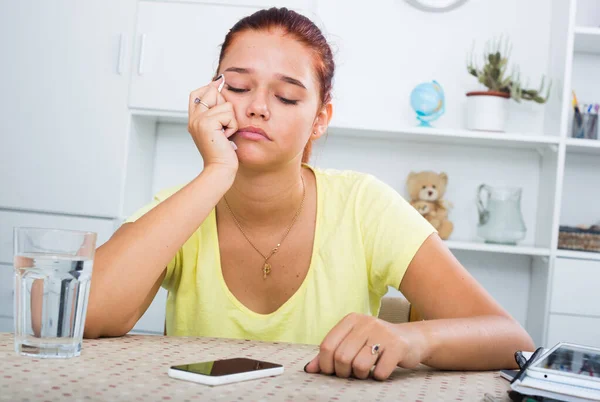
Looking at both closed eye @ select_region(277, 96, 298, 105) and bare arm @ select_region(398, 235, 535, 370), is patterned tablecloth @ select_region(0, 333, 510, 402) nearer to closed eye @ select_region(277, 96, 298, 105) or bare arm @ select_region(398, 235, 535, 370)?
bare arm @ select_region(398, 235, 535, 370)

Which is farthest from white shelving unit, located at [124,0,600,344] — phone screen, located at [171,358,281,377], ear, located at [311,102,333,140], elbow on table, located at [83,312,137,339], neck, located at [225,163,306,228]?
phone screen, located at [171,358,281,377]

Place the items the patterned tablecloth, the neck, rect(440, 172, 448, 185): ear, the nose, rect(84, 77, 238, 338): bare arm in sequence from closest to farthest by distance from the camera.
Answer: the patterned tablecloth, rect(84, 77, 238, 338): bare arm, the nose, the neck, rect(440, 172, 448, 185): ear

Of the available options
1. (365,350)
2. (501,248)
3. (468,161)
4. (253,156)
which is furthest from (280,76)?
(468,161)

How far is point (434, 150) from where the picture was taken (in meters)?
3.27

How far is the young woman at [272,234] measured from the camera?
122cm

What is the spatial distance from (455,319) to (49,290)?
21.7 inches

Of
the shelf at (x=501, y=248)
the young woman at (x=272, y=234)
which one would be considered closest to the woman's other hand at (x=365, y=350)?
the young woman at (x=272, y=234)

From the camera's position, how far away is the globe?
3020mm

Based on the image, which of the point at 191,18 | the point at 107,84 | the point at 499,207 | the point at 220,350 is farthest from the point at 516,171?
the point at 220,350

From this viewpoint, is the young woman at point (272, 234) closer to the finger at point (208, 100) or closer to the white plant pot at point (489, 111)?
the finger at point (208, 100)

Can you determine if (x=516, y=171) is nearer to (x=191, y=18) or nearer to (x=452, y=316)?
(x=191, y=18)

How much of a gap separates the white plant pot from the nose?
70.0 inches

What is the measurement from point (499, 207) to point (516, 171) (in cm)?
27

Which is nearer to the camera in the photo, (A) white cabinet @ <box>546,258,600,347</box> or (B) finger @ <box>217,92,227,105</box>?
(B) finger @ <box>217,92,227,105</box>
